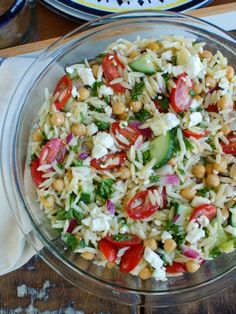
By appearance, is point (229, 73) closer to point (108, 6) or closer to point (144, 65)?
point (144, 65)

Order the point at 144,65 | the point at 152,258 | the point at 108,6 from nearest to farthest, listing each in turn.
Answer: the point at 152,258 → the point at 144,65 → the point at 108,6

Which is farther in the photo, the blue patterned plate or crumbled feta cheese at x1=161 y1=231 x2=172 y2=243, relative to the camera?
the blue patterned plate

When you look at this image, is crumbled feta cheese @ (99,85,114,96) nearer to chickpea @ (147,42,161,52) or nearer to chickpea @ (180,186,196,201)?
chickpea @ (147,42,161,52)

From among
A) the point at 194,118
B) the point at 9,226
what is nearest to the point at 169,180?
the point at 194,118

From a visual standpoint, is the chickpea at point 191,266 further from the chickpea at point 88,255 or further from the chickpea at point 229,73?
the chickpea at point 229,73

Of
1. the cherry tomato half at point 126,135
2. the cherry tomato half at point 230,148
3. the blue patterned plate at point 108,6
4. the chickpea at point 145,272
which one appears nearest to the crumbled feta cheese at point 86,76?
the cherry tomato half at point 126,135

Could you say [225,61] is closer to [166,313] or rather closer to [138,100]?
[138,100]

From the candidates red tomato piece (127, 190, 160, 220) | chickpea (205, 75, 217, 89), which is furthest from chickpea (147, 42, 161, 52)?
red tomato piece (127, 190, 160, 220)
